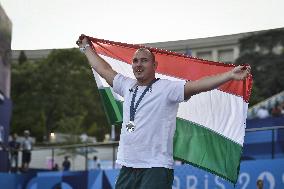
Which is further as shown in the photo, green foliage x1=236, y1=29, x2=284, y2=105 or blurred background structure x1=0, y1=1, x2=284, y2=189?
green foliage x1=236, y1=29, x2=284, y2=105

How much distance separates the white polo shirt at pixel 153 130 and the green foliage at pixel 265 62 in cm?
3220

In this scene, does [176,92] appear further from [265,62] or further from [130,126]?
[265,62]

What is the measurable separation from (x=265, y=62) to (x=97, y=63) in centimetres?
3389

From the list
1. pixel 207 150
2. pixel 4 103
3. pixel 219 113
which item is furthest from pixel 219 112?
pixel 4 103

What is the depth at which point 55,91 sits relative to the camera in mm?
43469

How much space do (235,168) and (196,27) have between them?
1320 mm

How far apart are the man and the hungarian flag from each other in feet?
4.19

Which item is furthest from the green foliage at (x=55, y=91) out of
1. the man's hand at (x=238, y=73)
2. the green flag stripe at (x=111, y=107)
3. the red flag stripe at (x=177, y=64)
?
the man's hand at (x=238, y=73)

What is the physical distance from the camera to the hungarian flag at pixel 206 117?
17.1 ft

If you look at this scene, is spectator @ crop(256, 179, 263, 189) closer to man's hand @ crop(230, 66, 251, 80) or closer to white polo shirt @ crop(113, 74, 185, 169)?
white polo shirt @ crop(113, 74, 185, 169)

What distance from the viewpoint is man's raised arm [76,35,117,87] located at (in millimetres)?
4465

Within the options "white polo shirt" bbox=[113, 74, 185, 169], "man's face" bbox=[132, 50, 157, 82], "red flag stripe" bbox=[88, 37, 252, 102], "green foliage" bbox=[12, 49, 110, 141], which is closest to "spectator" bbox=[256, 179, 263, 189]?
"red flag stripe" bbox=[88, 37, 252, 102]

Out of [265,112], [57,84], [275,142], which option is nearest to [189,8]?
[275,142]

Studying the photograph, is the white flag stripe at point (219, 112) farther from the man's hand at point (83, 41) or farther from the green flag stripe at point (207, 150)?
the man's hand at point (83, 41)
